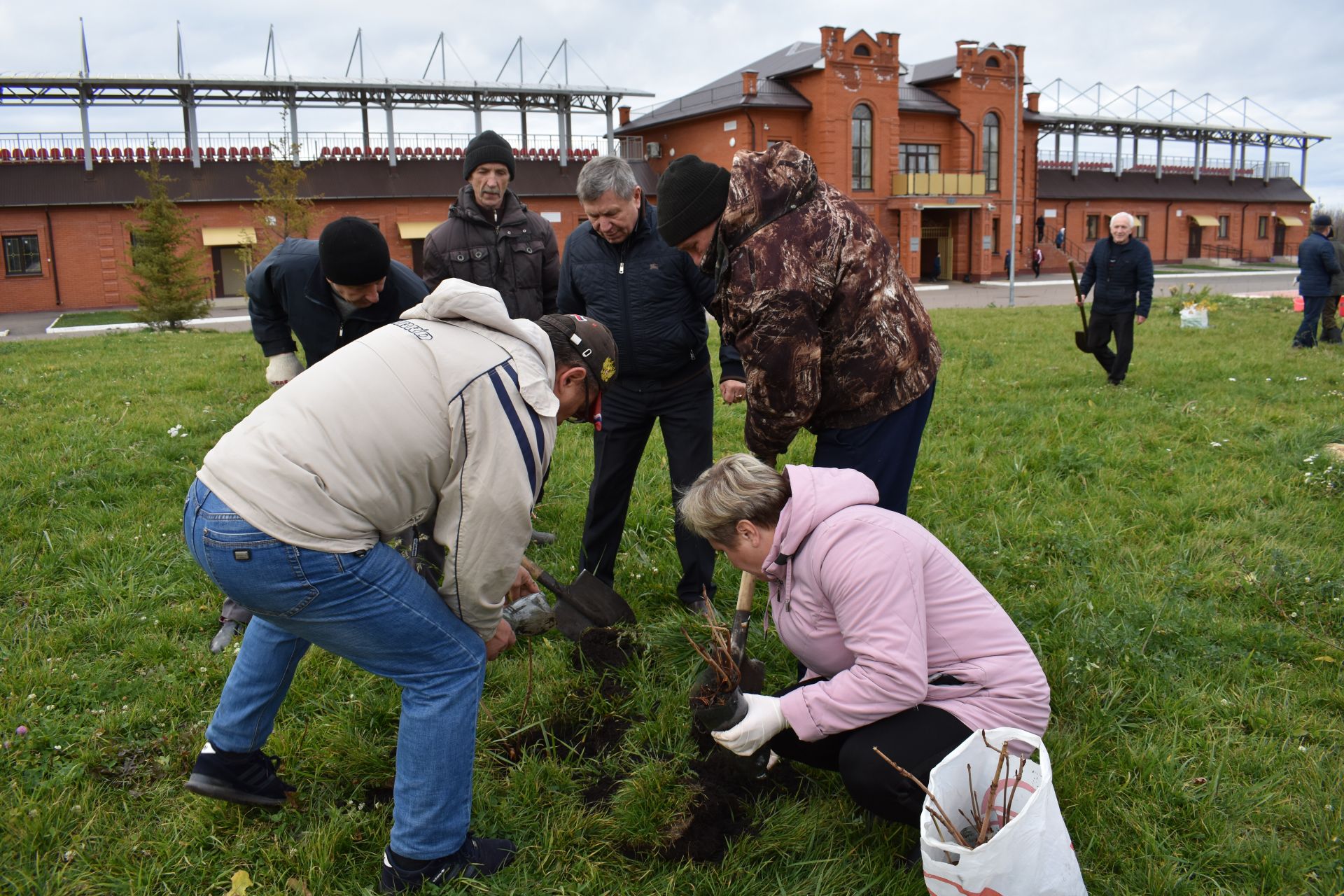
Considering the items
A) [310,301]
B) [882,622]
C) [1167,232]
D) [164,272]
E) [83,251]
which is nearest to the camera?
[882,622]

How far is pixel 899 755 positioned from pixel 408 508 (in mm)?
1385

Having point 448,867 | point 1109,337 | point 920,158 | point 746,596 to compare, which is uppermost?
point 920,158

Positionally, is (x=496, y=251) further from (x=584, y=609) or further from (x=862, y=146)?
(x=862, y=146)

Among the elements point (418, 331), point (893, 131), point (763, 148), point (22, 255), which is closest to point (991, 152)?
point (893, 131)

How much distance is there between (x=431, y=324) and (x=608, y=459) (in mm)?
1897

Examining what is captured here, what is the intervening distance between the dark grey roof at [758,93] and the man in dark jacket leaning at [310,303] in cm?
3390

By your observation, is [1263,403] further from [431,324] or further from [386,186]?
[386,186]

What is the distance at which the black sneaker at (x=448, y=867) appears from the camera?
236cm

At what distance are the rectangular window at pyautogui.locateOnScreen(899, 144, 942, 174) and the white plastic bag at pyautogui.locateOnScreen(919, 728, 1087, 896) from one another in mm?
39392

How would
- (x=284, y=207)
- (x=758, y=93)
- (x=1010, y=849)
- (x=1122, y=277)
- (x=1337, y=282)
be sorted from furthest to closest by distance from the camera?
(x=758, y=93) < (x=284, y=207) < (x=1337, y=282) < (x=1122, y=277) < (x=1010, y=849)

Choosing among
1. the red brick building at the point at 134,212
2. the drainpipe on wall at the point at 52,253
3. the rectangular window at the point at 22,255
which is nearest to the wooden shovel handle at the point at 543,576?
the red brick building at the point at 134,212

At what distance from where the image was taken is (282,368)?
427 centimetres

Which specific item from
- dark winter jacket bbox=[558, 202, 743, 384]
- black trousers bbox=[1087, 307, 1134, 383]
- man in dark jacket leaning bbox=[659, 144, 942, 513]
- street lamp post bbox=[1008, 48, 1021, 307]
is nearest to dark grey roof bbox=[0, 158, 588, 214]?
street lamp post bbox=[1008, 48, 1021, 307]

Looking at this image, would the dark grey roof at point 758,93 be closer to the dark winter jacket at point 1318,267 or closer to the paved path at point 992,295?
the paved path at point 992,295
